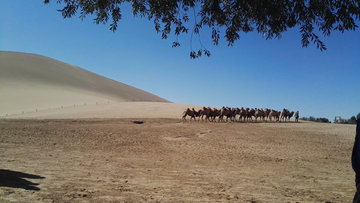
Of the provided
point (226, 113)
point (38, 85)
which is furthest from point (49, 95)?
point (226, 113)

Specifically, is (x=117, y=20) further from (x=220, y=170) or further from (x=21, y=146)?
(x=21, y=146)

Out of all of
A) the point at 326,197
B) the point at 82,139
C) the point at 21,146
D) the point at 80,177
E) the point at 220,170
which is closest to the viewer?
Result: the point at 326,197

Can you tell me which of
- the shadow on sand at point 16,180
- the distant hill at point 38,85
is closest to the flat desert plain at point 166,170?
the shadow on sand at point 16,180

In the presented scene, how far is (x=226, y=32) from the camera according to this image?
7.92m

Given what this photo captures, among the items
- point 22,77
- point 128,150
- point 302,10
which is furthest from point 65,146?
point 22,77

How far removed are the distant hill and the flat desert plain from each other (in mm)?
39380

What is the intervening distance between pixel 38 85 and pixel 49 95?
14.2 metres

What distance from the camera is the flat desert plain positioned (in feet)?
18.2

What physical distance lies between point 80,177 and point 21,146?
718cm

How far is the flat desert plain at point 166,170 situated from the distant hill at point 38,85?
39.4 meters

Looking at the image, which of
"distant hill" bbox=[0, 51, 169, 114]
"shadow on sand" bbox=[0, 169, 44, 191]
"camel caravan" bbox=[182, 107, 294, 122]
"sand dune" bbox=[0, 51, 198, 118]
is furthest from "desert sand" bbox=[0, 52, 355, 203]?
"distant hill" bbox=[0, 51, 169, 114]

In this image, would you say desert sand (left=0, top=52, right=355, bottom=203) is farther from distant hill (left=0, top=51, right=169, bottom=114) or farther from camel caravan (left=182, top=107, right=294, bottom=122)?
distant hill (left=0, top=51, right=169, bottom=114)

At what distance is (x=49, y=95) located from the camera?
2255 inches

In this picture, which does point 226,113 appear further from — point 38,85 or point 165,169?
point 38,85
